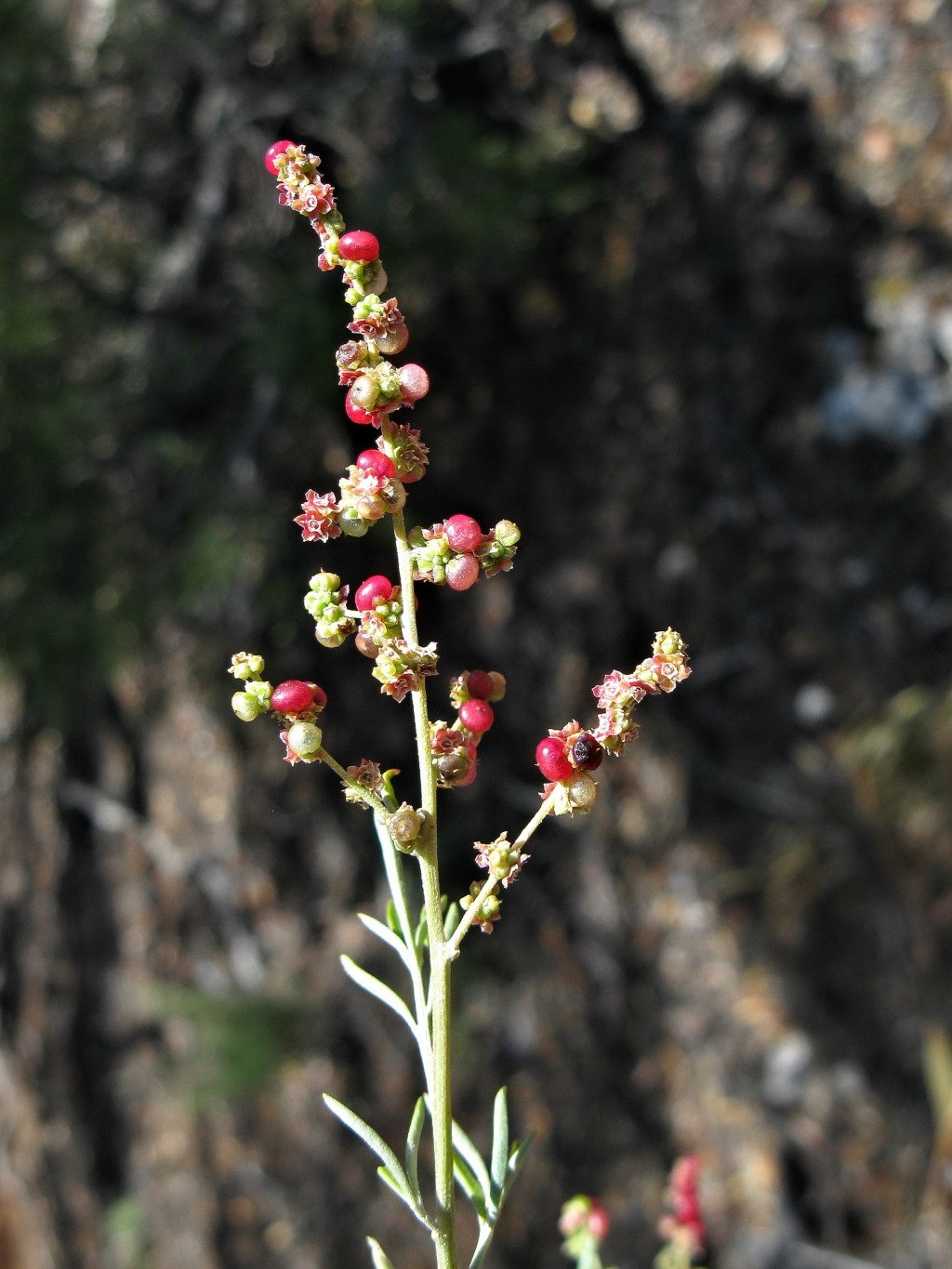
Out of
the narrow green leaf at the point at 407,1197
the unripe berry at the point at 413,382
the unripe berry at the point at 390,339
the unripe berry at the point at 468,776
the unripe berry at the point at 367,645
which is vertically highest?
the unripe berry at the point at 390,339

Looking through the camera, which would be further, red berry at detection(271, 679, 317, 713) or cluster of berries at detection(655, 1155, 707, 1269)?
cluster of berries at detection(655, 1155, 707, 1269)

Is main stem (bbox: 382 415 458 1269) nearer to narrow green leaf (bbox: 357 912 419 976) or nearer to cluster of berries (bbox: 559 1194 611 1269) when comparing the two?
narrow green leaf (bbox: 357 912 419 976)

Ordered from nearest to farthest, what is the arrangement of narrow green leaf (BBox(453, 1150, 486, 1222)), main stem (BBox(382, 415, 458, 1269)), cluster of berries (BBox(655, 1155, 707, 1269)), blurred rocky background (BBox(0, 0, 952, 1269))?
main stem (BBox(382, 415, 458, 1269)), narrow green leaf (BBox(453, 1150, 486, 1222)), cluster of berries (BBox(655, 1155, 707, 1269)), blurred rocky background (BBox(0, 0, 952, 1269))

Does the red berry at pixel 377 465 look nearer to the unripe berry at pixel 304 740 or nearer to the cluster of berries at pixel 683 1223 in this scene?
the unripe berry at pixel 304 740

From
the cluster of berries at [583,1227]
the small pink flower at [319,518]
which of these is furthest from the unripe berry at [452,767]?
the cluster of berries at [583,1227]

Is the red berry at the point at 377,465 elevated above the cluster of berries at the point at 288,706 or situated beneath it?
elevated above

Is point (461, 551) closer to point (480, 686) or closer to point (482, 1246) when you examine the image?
point (480, 686)

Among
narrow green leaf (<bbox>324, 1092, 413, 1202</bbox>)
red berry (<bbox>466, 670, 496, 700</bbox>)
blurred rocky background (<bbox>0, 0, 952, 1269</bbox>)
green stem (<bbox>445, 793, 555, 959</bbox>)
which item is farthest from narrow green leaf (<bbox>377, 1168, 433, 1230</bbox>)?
blurred rocky background (<bbox>0, 0, 952, 1269</bbox>)
